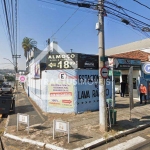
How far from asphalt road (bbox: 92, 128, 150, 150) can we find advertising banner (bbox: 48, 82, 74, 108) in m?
4.37

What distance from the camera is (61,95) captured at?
34.4 feet

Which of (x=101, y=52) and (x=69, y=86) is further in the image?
(x=69, y=86)

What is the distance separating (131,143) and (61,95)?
5433 mm

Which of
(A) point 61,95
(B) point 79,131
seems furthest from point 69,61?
(B) point 79,131

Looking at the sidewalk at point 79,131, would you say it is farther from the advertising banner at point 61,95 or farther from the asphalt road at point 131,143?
the advertising banner at point 61,95

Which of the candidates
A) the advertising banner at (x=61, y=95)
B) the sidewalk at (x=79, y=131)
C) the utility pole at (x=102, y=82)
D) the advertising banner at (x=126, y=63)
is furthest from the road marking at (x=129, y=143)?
the advertising banner at (x=126, y=63)

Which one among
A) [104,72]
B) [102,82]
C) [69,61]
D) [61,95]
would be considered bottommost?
[61,95]

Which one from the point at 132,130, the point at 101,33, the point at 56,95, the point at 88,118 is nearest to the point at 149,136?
the point at 132,130

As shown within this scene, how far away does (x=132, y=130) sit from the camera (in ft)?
23.9

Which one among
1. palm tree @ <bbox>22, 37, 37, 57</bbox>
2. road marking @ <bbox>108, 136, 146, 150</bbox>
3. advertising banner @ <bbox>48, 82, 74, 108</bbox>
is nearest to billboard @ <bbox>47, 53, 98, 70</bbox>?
advertising banner @ <bbox>48, 82, 74, 108</bbox>

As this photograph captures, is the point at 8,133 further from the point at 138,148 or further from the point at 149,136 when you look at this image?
the point at 149,136

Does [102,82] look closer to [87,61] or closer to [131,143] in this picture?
[131,143]

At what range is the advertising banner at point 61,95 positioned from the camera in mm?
10308

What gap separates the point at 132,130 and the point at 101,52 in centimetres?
380
